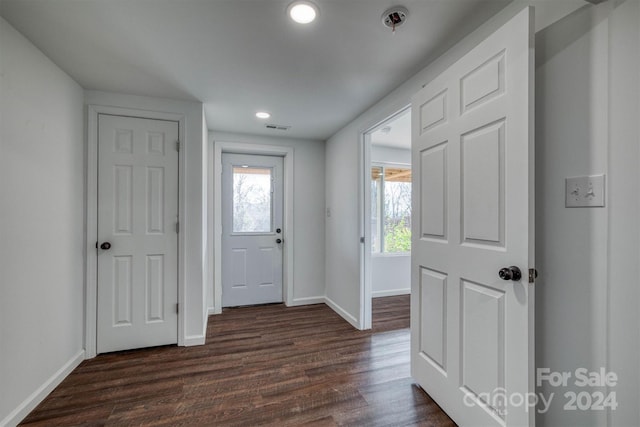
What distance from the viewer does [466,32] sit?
5.15 ft

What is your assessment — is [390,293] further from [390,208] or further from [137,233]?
[137,233]

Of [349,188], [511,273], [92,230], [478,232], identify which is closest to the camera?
[511,273]

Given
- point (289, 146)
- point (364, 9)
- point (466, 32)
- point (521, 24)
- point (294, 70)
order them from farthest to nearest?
point (289, 146) → point (294, 70) → point (466, 32) → point (364, 9) → point (521, 24)

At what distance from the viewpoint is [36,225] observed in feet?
5.73

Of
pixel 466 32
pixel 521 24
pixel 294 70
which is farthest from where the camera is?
pixel 294 70

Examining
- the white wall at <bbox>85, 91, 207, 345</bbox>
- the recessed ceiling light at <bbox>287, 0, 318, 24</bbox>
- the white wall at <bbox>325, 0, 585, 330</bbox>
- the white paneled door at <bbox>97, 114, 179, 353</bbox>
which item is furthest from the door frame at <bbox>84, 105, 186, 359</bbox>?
the white wall at <bbox>325, 0, 585, 330</bbox>

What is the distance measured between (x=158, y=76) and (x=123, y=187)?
3.25ft

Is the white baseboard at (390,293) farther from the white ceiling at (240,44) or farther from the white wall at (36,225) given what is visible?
the white wall at (36,225)

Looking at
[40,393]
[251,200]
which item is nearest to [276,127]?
[251,200]

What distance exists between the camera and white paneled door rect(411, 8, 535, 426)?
46.2 inches

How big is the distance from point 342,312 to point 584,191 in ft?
8.75

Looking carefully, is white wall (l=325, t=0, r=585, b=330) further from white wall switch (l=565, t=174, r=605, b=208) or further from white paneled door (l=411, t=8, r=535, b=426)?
white wall switch (l=565, t=174, r=605, b=208)

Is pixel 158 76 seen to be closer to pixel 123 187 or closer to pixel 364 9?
pixel 123 187

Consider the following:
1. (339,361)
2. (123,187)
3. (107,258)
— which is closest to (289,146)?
(123,187)
